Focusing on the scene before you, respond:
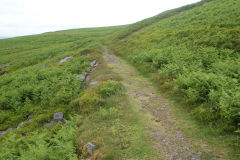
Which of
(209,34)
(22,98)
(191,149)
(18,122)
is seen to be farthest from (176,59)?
(22,98)

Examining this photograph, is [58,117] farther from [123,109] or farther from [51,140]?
[123,109]

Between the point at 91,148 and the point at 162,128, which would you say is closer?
the point at 91,148

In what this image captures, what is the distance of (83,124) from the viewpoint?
27.6 feet

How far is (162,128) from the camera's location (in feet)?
23.6

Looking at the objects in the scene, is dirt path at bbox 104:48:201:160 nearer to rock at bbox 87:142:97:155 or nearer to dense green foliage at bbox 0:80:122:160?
dense green foliage at bbox 0:80:122:160

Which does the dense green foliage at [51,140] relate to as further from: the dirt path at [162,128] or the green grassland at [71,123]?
the dirt path at [162,128]

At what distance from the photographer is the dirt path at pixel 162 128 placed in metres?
5.58

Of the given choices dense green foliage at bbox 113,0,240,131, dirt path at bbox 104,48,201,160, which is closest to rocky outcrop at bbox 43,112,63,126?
dirt path at bbox 104,48,201,160

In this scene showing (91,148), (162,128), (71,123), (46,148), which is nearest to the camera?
(91,148)

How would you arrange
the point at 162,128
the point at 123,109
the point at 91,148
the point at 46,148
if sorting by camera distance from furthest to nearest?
the point at 123,109
the point at 162,128
the point at 46,148
the point at 91,148

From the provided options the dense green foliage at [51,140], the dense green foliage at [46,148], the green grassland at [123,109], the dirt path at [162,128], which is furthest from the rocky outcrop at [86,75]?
the dense green foliage at [46,148]

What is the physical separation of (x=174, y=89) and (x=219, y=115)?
11.7 ft

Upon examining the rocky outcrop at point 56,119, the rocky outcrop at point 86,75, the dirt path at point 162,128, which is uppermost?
the rocky outcrop at point 86,75

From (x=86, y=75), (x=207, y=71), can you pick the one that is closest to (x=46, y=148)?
(x=207, y=71)
